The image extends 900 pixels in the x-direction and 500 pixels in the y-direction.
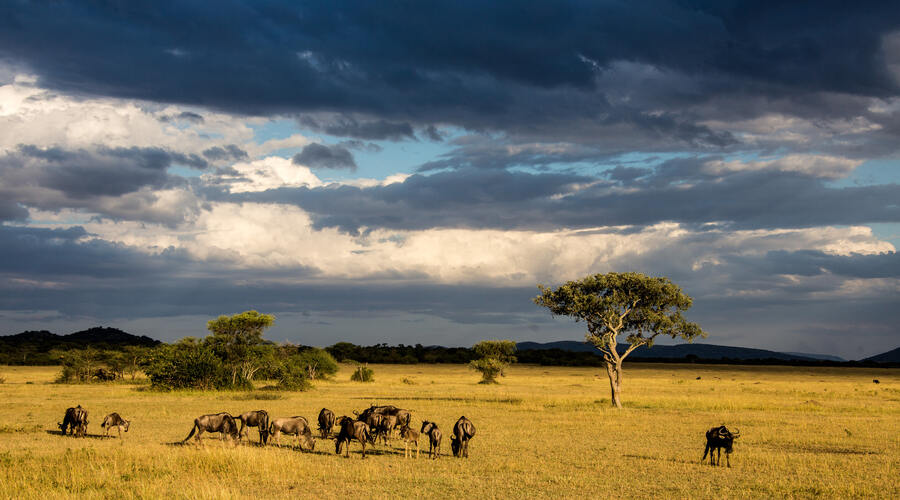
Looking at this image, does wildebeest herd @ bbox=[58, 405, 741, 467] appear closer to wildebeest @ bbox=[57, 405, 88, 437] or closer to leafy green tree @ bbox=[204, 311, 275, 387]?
wildebeest @ bbox=[57, 405, 88, 437]

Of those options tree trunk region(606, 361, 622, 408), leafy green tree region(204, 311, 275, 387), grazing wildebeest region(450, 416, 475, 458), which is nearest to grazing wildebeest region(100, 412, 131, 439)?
grazing wildebeest region(450, 416, 475, 458)

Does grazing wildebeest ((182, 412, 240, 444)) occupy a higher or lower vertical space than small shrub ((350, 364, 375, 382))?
higher

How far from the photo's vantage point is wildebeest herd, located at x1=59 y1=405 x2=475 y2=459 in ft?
72.5

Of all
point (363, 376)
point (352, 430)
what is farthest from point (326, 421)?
point (363, 376)

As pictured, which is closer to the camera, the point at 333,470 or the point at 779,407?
the point at 333,470

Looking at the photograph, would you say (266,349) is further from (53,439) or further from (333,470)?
(333,470)

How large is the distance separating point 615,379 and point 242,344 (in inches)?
1315

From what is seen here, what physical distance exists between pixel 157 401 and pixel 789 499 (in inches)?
1587

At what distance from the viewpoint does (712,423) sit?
34.1 metres

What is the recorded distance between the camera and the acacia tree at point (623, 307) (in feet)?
153

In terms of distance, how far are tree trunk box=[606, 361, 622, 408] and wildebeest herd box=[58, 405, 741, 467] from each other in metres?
20.0

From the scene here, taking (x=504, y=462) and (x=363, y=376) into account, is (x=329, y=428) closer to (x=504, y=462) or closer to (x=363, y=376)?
(x=504, y=462)

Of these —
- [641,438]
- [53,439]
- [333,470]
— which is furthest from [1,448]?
[641,438]

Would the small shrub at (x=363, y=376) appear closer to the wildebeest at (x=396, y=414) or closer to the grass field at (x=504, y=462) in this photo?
the grass field at (x=504, y=462)
